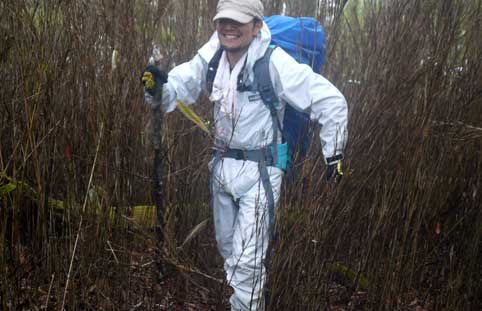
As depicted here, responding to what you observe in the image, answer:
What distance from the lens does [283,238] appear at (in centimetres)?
238

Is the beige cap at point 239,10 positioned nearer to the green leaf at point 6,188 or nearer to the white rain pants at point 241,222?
the white rain pants at point 241,222

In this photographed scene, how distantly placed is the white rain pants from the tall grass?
5.0 inches

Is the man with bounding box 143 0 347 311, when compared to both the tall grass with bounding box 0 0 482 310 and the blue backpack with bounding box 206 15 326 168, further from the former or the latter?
the tall grass with bounding box 0 0 482 310

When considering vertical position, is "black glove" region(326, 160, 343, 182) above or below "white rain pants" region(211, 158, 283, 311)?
above

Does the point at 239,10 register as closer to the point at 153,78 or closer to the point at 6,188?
the point at 153,78

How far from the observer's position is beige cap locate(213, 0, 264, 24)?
2.76 m

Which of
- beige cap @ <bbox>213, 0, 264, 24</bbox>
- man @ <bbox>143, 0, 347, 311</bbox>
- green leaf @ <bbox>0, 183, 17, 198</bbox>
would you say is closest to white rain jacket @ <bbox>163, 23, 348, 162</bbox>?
man @ <bbox>143, 0, 347, 311</bbox>

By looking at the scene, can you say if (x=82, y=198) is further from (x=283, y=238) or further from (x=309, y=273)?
(x=309, y=273)

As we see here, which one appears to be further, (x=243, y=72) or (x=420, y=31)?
(x=420, y=31)

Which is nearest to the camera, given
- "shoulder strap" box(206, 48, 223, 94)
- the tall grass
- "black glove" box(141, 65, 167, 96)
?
the tall grass

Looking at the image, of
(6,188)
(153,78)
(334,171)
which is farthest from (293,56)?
(6,188)

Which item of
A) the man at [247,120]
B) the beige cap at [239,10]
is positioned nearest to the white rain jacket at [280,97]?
the man at [247,120]

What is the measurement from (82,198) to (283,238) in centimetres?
79

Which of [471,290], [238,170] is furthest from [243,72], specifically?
[471,290]
